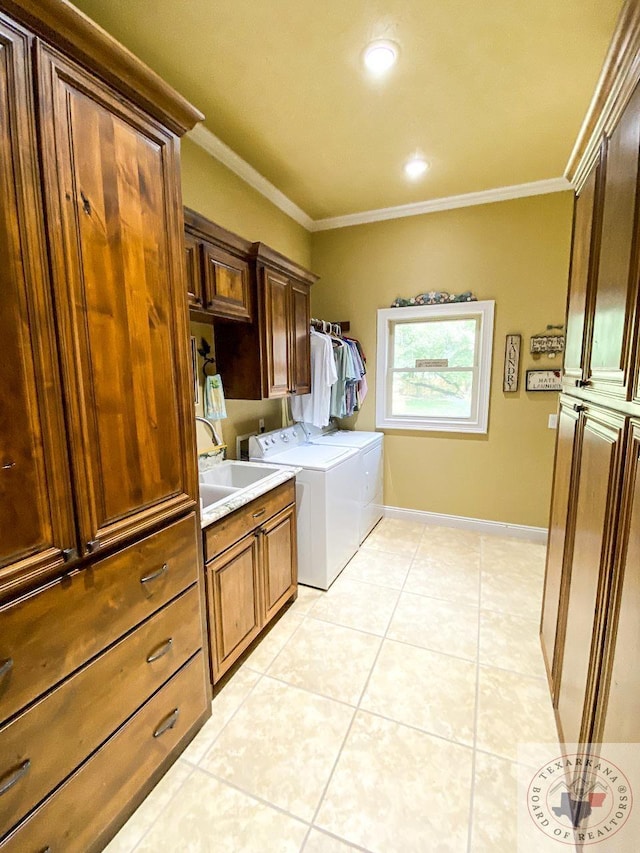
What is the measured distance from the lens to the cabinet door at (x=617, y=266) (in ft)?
3.00

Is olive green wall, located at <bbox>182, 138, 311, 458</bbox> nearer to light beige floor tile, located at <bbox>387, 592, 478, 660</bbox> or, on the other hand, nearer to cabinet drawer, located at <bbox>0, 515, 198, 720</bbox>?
cabinet drawer, located at <bbox>0, 515, 198, 720</bbox>

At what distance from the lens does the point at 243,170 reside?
2504mm

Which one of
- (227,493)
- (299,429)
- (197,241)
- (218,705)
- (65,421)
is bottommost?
(218,705)

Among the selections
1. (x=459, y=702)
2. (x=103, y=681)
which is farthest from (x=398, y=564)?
(x=103, y=681)

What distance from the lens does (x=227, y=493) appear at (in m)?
1.99

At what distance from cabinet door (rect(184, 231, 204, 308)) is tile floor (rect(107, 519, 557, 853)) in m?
1.87

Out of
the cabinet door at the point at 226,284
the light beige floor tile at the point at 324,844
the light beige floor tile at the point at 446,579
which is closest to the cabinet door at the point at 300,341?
the cabinet door at the point at 226,284

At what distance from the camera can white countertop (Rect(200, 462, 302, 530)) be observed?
1559 mm

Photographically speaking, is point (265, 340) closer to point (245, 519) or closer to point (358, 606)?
point (245, 519)

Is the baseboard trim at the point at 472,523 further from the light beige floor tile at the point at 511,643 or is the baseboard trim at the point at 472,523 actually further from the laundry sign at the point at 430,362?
the laundry sign at the point at 430,362

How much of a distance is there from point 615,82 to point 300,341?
1991mm

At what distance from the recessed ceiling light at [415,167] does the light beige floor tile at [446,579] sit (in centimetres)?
291

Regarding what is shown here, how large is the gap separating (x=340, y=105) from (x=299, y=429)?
2094 millimetres

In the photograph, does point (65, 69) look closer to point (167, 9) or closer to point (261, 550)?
point (167, 9)
